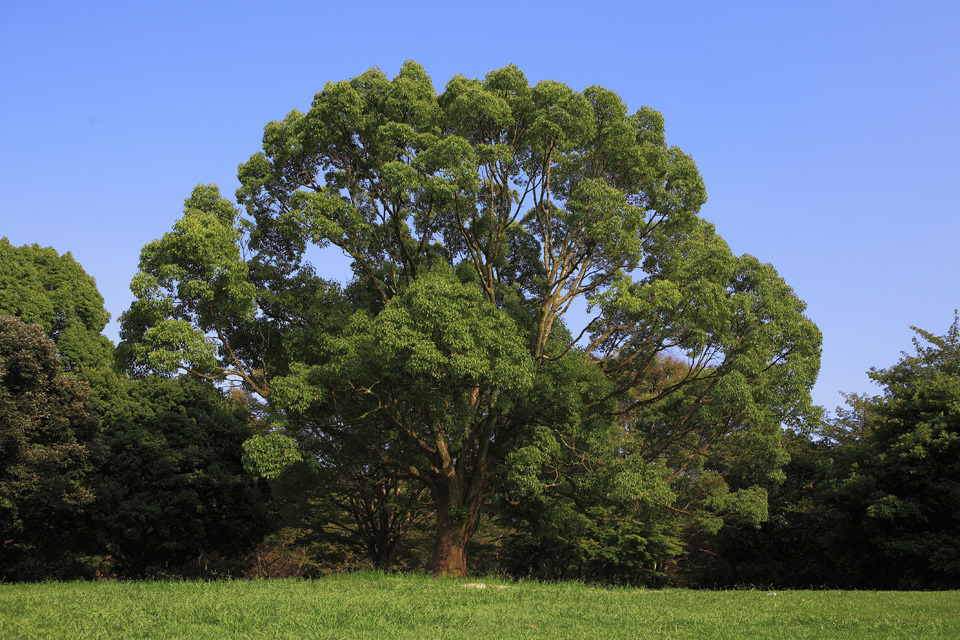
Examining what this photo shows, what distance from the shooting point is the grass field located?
25.1ft

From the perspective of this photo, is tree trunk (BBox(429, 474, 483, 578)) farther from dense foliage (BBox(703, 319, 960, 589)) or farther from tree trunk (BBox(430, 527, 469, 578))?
dense foliage (BBox(703, 319, 960, 589))

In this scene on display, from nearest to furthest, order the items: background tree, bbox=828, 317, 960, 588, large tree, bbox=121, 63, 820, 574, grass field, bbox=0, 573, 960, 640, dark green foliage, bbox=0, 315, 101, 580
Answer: grass field, bbox=0, 573, 960, 640 → large tree, bbox=121, 63, 820, 574 → dark green foliage, bbox=0, 315, 101, 580 → background tree, bbox=828, 317, 960, 588

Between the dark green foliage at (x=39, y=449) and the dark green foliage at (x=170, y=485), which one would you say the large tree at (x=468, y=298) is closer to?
the dark green foliage at (x=39, y=449)

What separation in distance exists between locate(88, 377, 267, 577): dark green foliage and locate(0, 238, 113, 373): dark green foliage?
181 cm

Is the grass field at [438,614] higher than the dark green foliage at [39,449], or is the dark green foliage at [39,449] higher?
the dark green foliage at [39,449]

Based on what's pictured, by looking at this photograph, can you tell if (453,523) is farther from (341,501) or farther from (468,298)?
(341,501)

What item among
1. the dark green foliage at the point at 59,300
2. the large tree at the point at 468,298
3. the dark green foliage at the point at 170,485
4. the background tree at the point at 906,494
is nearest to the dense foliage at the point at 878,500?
the background tree at the point at 906,494

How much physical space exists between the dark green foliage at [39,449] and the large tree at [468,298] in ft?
13.9

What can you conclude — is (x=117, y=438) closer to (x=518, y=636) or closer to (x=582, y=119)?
(x=582, y=119)

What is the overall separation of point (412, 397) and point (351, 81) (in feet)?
24.6

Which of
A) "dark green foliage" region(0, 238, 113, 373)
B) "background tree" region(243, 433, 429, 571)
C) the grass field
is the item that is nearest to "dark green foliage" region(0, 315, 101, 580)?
"dark green foliage" region(0, 238, 113, 373)

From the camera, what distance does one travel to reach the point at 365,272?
1759 centimetres

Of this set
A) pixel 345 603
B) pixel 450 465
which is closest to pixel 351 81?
pixel 450 465

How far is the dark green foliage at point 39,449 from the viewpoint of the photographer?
56.3 ft
